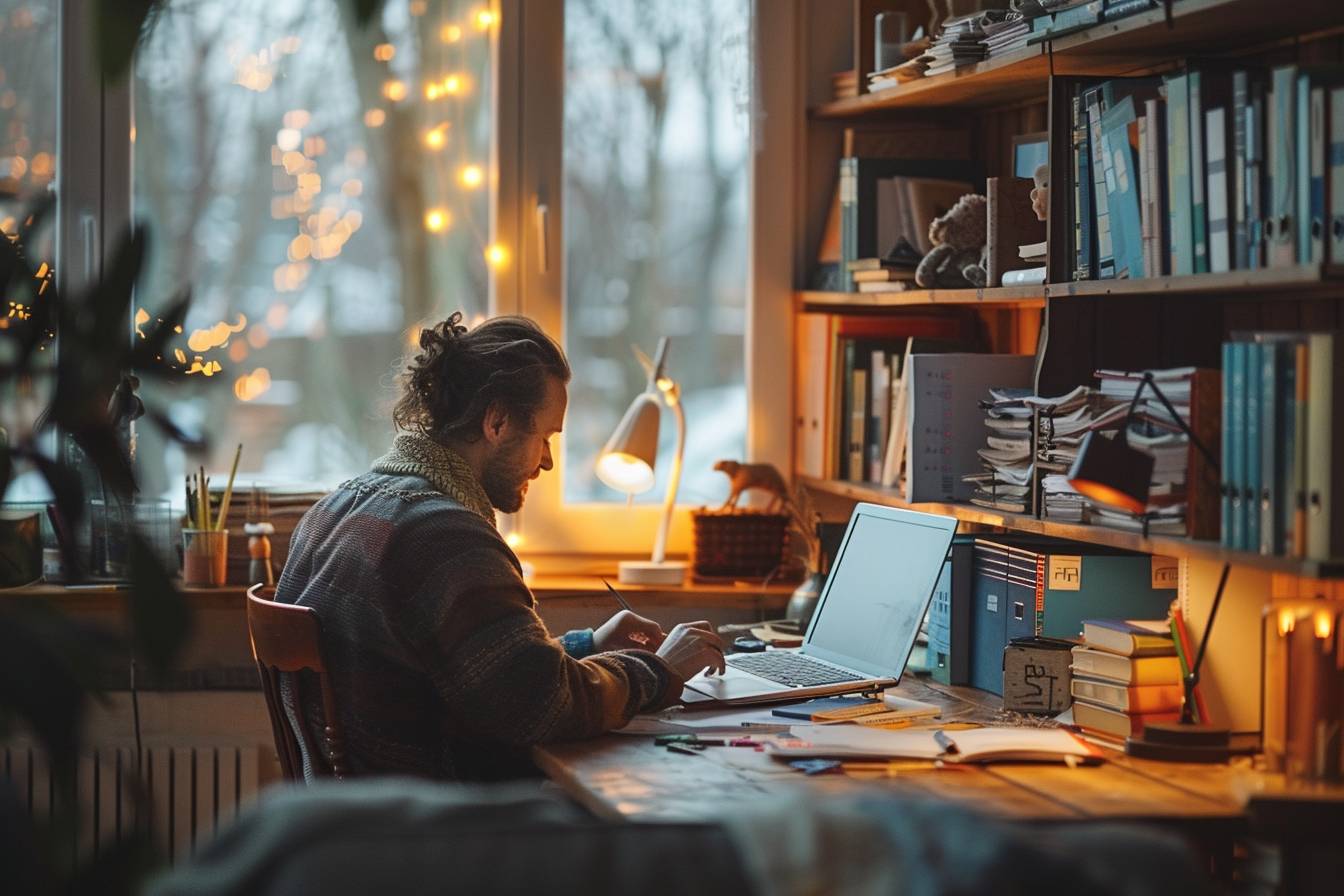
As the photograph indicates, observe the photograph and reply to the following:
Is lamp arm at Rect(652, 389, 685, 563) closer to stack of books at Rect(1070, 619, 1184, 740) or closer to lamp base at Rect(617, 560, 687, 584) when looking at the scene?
lamp base at Rect(617, 560, 687, 584)

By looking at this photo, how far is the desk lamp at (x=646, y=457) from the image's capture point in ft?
10.5

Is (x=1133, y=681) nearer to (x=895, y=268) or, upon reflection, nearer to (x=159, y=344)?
(x=895, y=268)

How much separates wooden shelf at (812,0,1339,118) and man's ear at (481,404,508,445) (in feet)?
3.34

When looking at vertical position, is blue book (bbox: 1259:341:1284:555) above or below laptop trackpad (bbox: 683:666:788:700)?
above

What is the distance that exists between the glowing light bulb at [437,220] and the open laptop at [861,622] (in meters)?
1.14

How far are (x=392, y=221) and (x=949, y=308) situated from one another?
1166mm

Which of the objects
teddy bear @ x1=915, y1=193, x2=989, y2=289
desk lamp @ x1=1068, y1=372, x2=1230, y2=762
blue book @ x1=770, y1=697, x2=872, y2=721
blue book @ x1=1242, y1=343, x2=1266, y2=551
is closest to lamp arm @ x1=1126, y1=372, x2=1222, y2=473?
desk lamp @ x1=1068, y1=372, x2=1230, y2=762

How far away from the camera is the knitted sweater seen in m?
2.27

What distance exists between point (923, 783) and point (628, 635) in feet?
2.29

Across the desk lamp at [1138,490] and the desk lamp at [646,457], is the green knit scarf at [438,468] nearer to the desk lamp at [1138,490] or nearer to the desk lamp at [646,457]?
the desk lamp at [646,457]

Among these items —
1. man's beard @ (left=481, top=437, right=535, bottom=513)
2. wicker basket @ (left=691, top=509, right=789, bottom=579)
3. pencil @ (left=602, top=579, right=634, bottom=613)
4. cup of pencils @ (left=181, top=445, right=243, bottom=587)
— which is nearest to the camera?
man's beard @ (left=481, top=437, right=535, bottom=513)

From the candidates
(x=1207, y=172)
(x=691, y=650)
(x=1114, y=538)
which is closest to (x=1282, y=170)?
(x=1207, y=172)

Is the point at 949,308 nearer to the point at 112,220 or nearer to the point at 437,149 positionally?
the point at 437,149

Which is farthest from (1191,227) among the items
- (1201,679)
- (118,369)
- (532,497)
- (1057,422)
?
(532,497)
